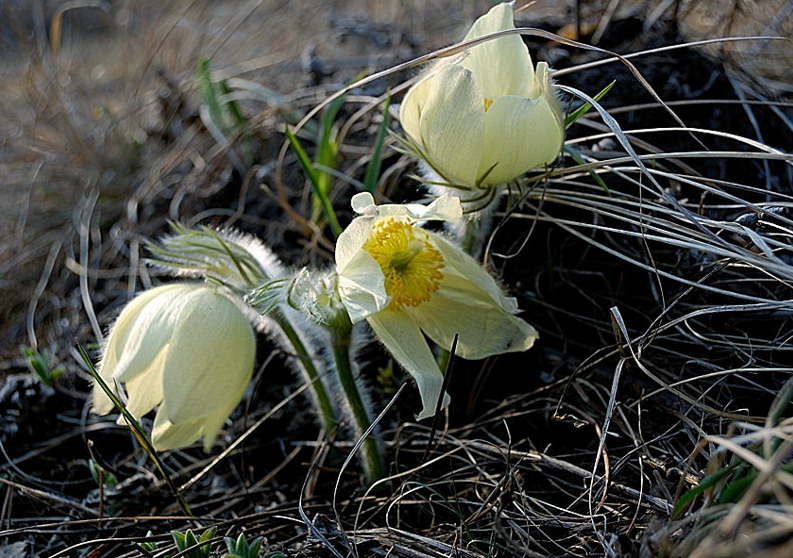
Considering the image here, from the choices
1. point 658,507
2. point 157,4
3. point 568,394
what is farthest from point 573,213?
point 157,4

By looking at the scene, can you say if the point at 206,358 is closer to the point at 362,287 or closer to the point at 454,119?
the point at 362,287

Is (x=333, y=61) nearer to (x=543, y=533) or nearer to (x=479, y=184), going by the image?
(x=479, y=184)

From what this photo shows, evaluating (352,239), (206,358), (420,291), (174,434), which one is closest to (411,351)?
(420,291)

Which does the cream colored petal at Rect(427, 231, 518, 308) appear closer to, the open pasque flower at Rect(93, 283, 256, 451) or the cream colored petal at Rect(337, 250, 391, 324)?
the cream colored petal at Rect(337, 250, 391, 324)

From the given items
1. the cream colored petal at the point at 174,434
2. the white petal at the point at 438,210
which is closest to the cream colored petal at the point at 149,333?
the cream colored petal at the point at 174,434

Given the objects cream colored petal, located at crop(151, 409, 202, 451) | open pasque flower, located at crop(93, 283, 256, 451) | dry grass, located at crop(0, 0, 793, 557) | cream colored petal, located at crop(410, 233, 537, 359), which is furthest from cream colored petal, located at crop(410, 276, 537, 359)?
cream colored petal, located at crop(151, 409, 202, 451)

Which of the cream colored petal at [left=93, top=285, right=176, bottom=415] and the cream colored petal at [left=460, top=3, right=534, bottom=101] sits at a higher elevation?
the cream colored petal at [left=460, top=3, right=534, bottom=101]
